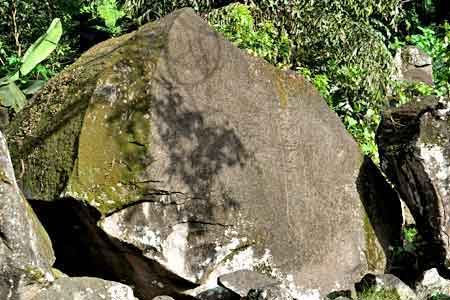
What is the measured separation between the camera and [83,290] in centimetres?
430

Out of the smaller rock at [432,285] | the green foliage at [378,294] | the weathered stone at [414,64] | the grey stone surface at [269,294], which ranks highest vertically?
the grey stone surface at [269,294]

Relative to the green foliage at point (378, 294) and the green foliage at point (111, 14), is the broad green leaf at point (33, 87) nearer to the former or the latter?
the green foliage at point (111, 14)

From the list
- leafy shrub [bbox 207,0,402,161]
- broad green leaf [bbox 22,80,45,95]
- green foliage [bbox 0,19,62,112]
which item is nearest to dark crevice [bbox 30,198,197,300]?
green foliage [bbox 0,19,62,112]

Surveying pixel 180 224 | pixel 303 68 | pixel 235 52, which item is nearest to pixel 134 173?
pixel 180 224

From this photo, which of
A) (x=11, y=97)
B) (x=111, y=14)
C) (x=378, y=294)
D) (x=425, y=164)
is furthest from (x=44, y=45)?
(x=378, y=294)

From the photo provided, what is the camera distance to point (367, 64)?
9039mm

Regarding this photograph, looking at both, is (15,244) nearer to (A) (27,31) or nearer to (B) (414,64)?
(A) (27,31)

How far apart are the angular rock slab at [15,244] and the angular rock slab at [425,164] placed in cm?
277

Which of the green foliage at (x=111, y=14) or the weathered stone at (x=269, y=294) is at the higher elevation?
the green foliage at (x=111, y=14)

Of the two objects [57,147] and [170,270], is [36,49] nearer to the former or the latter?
[57,147]

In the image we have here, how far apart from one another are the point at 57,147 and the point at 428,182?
265 cm

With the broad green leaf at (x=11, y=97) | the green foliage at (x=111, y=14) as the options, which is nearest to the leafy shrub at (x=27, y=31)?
the green foliage at (x=111, y=14)

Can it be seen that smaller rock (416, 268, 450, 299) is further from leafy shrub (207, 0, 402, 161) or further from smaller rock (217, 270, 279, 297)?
leafy shrub (207, 0, 402, 161)

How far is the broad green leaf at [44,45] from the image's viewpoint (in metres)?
7.10
